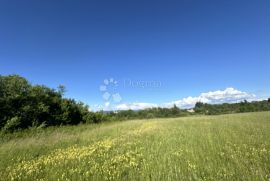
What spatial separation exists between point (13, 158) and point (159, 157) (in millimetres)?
4777

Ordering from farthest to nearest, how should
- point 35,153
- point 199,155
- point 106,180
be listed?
point 35,153, point 199,155, point 106,180

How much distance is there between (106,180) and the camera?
4570 mm

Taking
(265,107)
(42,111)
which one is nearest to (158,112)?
(265,107)

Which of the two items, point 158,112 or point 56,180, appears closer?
point 56,180

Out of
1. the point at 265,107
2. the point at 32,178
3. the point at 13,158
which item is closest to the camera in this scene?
the point at 32,178

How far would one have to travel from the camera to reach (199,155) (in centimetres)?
607

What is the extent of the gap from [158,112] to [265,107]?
4798cm

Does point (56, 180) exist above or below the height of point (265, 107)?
below

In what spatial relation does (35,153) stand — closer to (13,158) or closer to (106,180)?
(13,158)

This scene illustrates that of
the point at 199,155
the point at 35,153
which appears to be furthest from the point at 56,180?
the point at 199,155

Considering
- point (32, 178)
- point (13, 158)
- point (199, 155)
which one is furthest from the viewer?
point (13, 158)

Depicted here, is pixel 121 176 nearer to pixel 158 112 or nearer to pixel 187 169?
pixel 187 169

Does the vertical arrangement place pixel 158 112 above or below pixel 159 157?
above

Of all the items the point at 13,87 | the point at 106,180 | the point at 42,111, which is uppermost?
the point at 13,87
